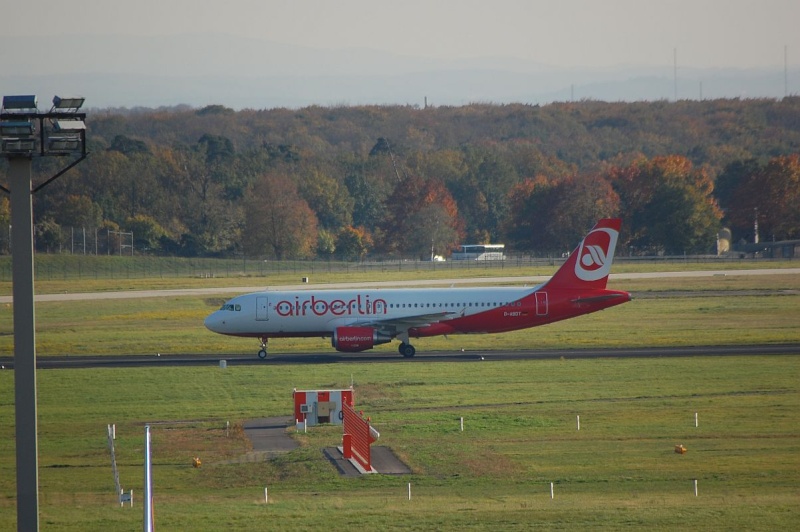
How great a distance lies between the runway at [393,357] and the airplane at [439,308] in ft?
3.48

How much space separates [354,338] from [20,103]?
33.3 metres

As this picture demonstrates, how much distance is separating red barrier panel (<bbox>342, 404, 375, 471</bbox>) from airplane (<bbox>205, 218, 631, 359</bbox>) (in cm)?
1841

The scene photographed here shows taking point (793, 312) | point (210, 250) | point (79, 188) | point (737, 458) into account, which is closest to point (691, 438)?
point (737, 458)

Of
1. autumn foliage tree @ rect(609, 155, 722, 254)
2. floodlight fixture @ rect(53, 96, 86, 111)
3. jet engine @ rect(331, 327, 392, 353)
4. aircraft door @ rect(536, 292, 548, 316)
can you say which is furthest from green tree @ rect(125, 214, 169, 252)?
floodlight fixture @ rect(53, 96, 86, 111)

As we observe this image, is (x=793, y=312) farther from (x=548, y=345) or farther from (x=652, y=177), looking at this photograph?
(x=652, y=177)

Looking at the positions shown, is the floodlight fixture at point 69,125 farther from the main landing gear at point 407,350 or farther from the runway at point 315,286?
the runway at point 315,286

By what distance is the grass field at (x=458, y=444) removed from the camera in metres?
25.1

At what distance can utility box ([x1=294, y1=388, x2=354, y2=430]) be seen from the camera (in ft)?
120

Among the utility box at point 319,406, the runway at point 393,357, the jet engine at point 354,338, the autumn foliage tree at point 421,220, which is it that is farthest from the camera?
the autumn foliage tree at point 421,220

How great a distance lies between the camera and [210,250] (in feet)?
444

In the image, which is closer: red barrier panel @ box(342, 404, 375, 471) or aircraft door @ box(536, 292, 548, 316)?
red barrier panel @ box(342, 404, 375, 471)

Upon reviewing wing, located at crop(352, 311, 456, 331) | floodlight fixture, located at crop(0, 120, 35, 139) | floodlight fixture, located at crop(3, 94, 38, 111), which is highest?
floodlight fixture, located at crop(3, 94, 38, 111)

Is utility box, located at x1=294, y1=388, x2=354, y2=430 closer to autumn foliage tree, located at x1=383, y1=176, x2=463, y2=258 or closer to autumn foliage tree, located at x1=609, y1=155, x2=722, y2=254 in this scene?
autumn foliage tree, located at x1=609, y1=155, x2=722, y2=254

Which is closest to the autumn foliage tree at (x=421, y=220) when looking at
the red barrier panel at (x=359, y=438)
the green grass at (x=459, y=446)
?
the green grass at (x=459, y=446)
